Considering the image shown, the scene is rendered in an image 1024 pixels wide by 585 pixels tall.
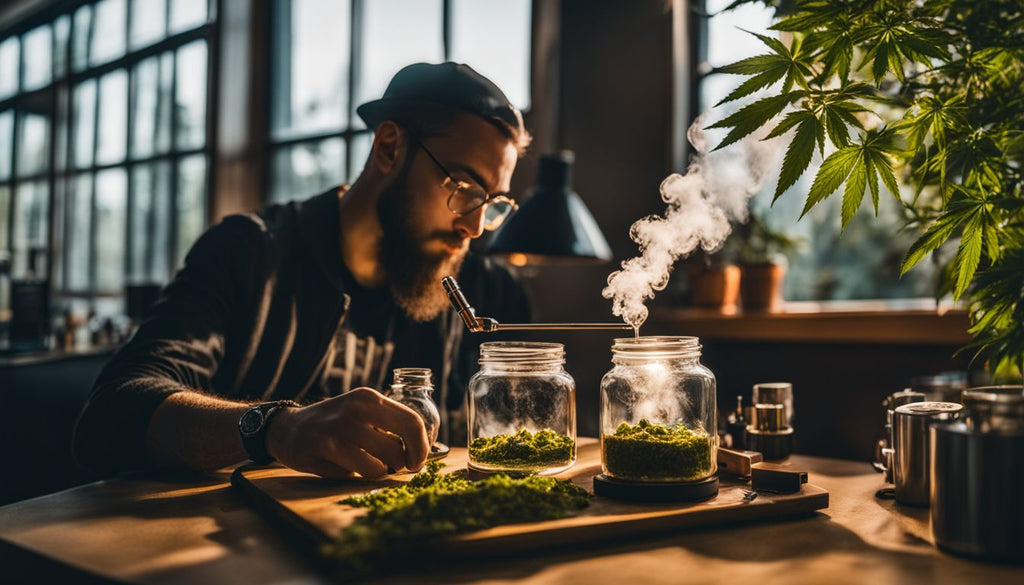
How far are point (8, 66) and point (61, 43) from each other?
141cm

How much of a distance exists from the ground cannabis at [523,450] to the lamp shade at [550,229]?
38.9 inches

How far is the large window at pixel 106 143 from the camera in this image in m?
5.91

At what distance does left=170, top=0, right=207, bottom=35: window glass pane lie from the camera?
19.0 ft

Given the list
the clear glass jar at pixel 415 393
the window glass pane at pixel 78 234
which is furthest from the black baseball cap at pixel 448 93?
the window glass pane at pixel 78 234

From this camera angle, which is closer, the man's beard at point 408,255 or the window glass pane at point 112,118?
the man's beard at point 408,255

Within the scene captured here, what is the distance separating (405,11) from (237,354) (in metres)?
3.41

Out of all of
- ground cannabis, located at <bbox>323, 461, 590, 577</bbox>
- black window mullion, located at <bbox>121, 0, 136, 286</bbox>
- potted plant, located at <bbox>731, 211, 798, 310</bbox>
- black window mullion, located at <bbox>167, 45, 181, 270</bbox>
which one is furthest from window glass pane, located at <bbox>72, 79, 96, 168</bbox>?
ground cannabis, located at <bbox>323, 461, 590, 577</bbox>

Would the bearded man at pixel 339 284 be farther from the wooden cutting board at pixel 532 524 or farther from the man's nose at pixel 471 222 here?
the wooden cutting board at pixel 532 524

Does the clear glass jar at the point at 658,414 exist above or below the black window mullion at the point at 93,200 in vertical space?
below

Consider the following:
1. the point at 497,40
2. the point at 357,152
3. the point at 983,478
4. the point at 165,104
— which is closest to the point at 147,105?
the point at 165,104

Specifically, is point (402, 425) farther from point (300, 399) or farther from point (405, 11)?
point (405, 11)

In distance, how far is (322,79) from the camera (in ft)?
17.0

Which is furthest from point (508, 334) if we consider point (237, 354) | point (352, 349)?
point (237, 354)

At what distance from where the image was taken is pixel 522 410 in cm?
147
